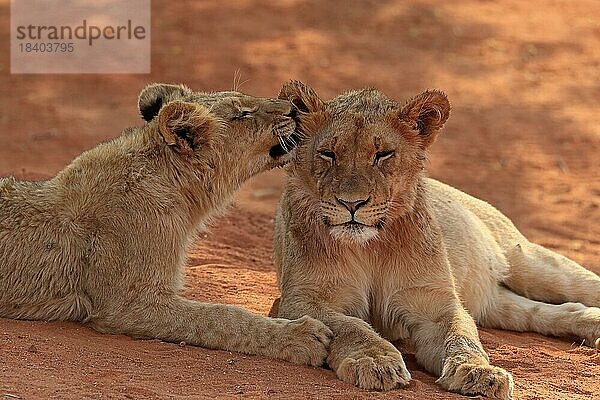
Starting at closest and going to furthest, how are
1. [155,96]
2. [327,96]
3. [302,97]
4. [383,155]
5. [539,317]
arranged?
[383,155]
[302,97]
[155,96]
[539,317]
[327,96]

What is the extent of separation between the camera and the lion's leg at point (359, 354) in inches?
216

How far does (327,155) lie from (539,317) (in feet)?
7.13

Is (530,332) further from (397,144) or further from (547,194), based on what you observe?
(547,194)

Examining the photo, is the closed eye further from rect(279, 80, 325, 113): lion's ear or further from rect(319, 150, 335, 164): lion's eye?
rect(319, 150, 335, 164): lion's eye

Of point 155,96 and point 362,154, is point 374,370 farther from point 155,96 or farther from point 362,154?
point 155,96

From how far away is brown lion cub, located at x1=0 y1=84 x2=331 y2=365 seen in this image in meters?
6.03

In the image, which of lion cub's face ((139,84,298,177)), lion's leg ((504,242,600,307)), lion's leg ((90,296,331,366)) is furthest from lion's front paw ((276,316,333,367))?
lion's leg ((504,242,600,307))

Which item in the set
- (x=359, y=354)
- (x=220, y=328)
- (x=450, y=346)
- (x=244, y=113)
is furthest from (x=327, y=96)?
(x=359, y=354)

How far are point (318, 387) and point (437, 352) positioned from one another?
82 cm

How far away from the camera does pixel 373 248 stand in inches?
247

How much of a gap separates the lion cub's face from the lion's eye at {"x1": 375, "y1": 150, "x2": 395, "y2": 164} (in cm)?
60

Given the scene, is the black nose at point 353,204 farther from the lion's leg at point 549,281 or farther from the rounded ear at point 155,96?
the lion's leg at point 549,281

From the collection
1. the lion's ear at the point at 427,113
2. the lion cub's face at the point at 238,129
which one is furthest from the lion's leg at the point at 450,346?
the lion cub's face at the point at 238,129

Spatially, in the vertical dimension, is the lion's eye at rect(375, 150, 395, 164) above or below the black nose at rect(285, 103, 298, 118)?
below
